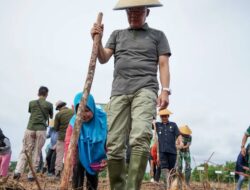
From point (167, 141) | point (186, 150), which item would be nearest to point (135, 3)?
point (167, 141)

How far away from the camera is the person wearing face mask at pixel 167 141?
27.1 feet

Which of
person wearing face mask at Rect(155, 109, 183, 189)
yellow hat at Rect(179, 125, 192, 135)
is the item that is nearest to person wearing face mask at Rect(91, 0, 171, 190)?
person wearing face mask at Rect(155, 109, 183, 189)

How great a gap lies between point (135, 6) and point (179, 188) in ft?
5.19

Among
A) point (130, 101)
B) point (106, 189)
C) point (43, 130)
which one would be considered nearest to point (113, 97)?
point (130, 101)

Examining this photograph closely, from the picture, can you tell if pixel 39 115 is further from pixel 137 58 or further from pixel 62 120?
pixel 137 58

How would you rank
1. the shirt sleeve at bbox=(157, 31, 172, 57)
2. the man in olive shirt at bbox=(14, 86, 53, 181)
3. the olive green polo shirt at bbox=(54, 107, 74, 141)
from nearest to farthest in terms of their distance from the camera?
the shirt sleeve at bbox=(157, 31, 172, 57) < the man in olive shirt at bbox=(14, 86, 53, 181) < the olive green polo shirt at bbox=(54, 107, 74, 141)

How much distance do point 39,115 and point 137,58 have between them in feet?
16.7

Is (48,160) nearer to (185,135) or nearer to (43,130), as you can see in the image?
(43,130)

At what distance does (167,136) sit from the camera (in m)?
8.30

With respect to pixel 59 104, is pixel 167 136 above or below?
below

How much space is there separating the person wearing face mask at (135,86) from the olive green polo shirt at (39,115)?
4815 millimetres

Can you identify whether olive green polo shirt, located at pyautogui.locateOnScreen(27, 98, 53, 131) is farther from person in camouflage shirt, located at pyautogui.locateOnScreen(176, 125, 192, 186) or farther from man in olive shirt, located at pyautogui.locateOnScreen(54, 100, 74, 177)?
person in camouflage shirt, located at pyautogui.locateOnScreen(176, 125, 192, 186)

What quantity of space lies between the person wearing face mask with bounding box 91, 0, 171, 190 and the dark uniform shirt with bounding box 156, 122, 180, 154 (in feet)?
15.1

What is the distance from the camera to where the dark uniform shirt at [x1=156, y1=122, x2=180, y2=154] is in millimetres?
8258
